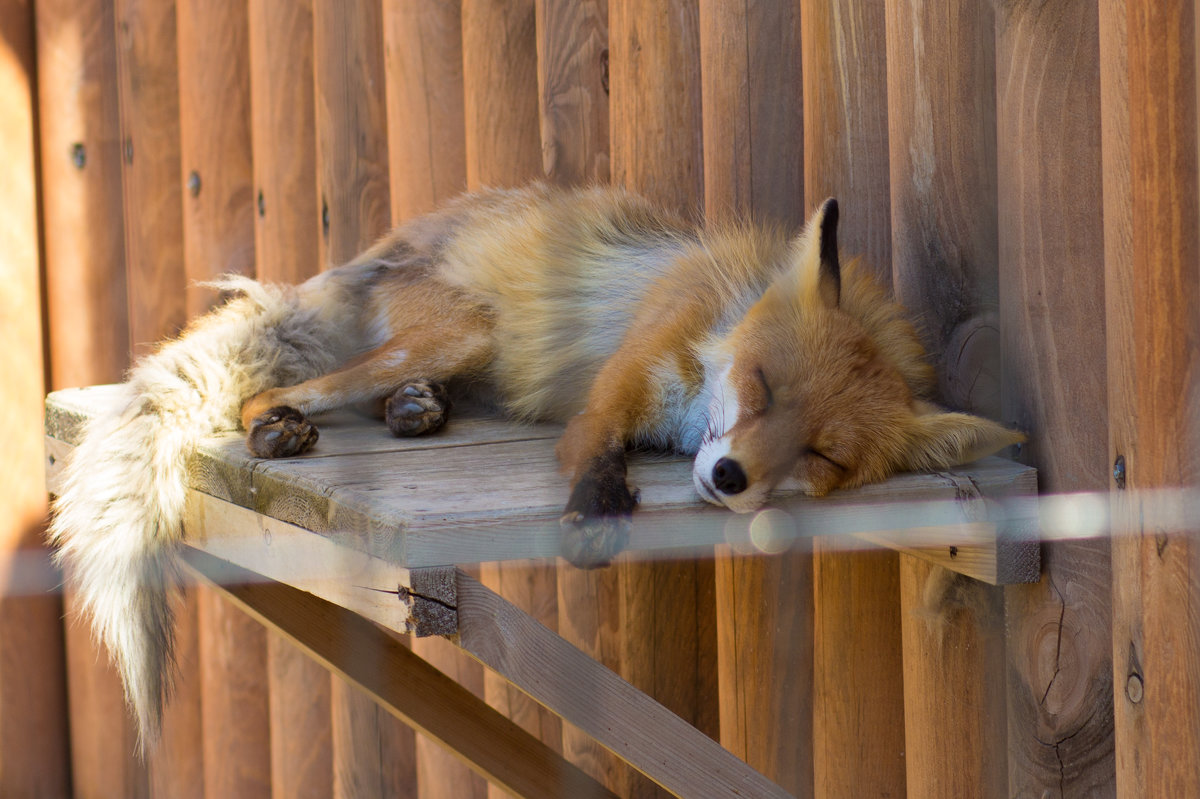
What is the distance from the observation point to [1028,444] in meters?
1.71

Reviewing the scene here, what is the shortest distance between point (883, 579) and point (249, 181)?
251 centimetres

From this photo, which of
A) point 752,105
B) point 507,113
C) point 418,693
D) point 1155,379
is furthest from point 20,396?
point 1155,379

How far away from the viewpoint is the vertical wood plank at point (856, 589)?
6.86 feet

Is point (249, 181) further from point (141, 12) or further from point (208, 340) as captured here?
point (208, 340)

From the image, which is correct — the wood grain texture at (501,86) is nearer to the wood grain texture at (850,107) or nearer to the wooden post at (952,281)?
the wood grain texture at (850,107)

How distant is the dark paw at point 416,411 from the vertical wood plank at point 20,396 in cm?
231

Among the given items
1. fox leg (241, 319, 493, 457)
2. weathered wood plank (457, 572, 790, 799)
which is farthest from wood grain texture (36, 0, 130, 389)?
weathered wood plank (457, 572, 790, 799)

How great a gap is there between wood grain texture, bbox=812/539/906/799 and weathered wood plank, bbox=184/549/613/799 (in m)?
0.53

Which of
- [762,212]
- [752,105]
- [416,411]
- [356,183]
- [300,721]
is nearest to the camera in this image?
[416,411]

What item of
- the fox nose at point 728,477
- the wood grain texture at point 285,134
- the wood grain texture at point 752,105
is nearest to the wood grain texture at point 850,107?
the wood grain texture at point 752,105

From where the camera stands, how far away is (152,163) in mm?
3717

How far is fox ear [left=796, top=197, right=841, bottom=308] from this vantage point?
1871 mm

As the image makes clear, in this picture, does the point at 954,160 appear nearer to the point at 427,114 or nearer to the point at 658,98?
the point at 658,98

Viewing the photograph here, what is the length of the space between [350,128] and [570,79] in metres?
0.73
